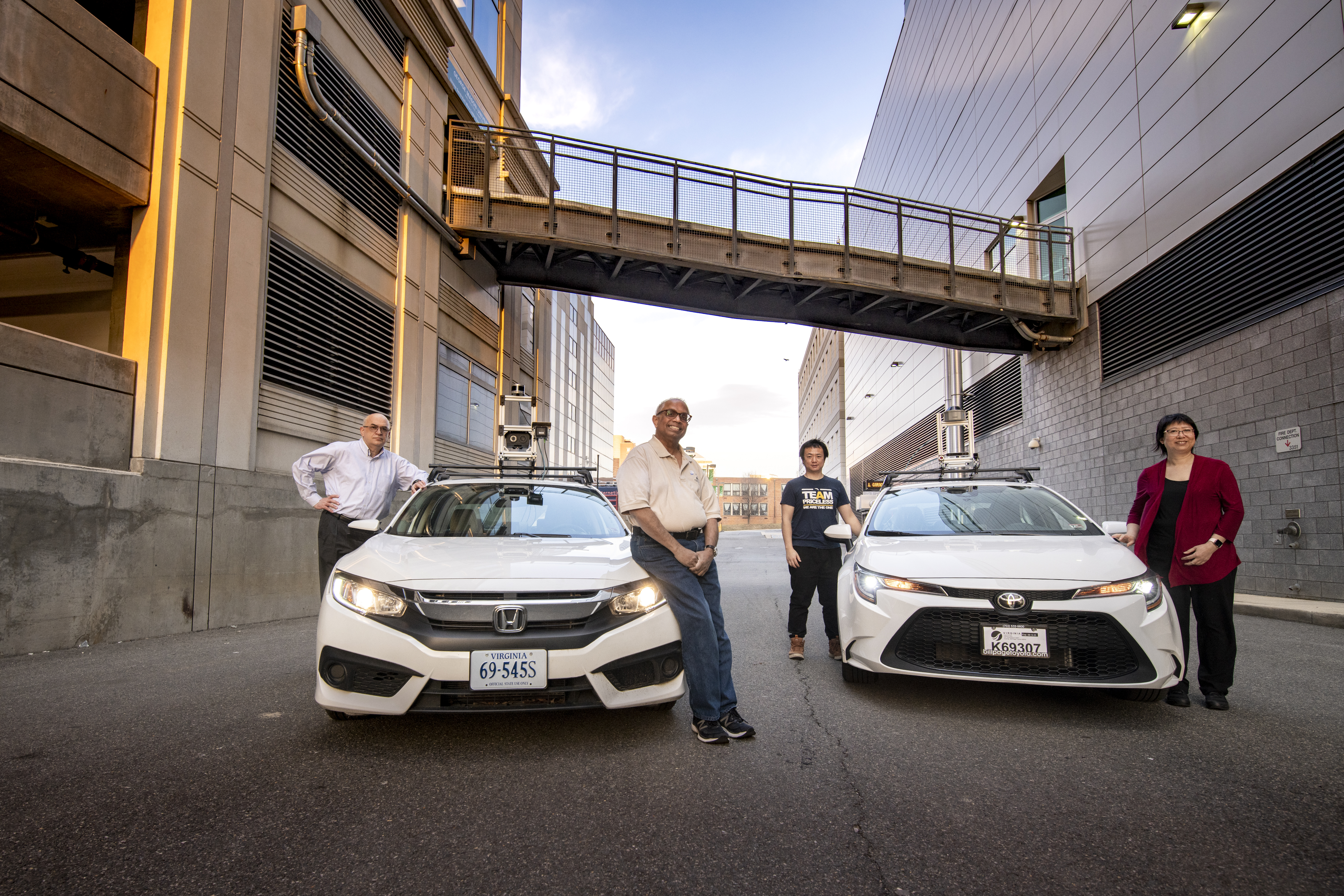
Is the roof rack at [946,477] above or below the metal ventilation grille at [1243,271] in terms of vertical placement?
below

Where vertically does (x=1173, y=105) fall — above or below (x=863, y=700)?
above

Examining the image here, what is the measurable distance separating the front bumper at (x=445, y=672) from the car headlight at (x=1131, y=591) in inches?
90.6

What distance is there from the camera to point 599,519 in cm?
470

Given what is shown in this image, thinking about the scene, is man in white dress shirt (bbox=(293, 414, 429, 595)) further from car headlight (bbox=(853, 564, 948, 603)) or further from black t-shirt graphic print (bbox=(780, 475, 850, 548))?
car headlight (bbox=(853, 564, 948, 603))

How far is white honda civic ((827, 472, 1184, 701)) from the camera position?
145 inches

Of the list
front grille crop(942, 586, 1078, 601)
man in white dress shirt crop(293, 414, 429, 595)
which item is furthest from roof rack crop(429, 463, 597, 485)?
front grille crop(942, 586, 1078, 601)

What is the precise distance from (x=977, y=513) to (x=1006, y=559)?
1.06 meters

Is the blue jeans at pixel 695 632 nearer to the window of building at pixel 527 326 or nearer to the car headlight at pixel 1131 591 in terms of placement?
the car headlight at pixel 1131 591

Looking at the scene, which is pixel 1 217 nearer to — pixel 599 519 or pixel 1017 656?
pixel 599 519

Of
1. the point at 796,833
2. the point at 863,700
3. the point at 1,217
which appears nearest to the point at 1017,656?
the point at 863,700

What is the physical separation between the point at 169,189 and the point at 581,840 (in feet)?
26.5

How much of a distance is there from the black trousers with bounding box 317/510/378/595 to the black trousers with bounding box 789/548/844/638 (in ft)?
10.3

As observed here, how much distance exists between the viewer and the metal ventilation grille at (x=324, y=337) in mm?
9328

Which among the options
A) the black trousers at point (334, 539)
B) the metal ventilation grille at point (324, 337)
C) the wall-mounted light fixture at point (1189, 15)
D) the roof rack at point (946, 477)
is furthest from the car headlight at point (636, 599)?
the wall-mounted light fixture at point (1189, 15)
